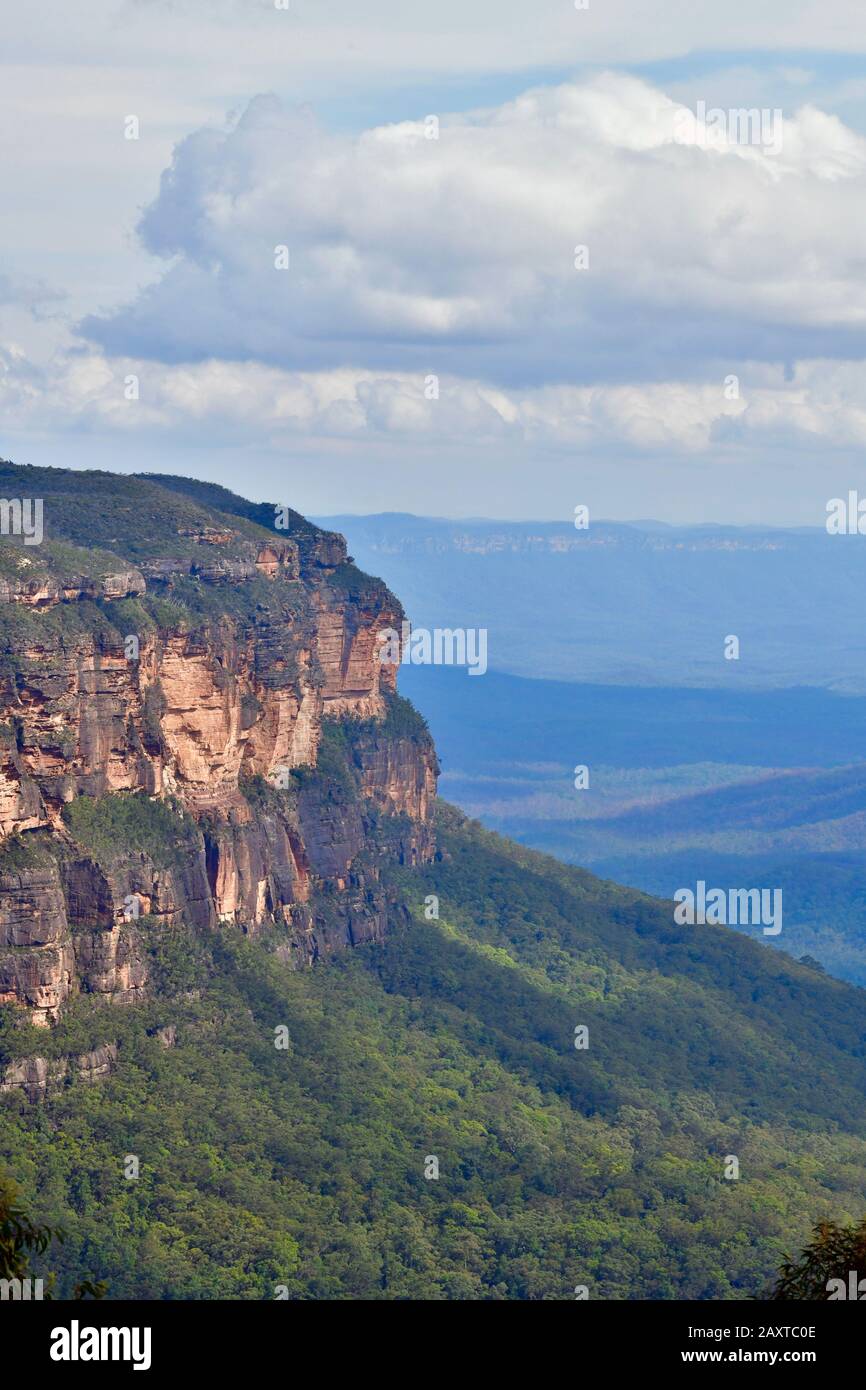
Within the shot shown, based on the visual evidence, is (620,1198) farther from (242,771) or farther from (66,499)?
(66,499)
